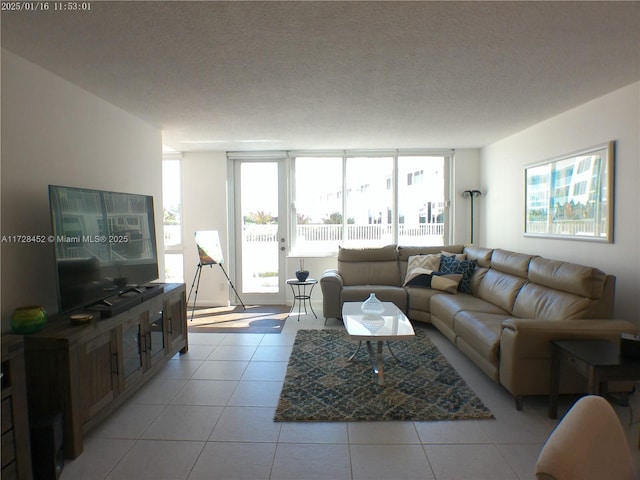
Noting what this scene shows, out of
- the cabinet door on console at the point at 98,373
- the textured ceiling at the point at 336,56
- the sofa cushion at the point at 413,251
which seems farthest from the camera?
the sofa cushion at the point at 413,251

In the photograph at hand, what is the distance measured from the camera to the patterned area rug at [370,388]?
8.09 feet

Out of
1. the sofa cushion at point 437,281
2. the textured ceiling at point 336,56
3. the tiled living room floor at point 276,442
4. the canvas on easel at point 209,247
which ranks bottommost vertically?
the tiled living room floor at point 276,442

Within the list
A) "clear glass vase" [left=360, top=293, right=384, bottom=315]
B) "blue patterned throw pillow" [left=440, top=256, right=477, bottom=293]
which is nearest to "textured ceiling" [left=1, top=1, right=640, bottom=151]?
"blue patterned throw pillow" [left=440, top=256, right=477, bottom=293]

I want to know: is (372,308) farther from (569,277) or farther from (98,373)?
(98,373)

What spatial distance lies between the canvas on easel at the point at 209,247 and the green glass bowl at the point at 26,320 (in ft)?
9.61

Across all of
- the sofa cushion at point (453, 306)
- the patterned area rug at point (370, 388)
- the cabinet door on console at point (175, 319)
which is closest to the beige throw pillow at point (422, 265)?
the sofa cushion at point (453, 306)

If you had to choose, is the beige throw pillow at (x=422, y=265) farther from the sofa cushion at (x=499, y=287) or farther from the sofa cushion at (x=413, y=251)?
the sofa cushion at (x=499, y=287)

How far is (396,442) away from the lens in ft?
7.11

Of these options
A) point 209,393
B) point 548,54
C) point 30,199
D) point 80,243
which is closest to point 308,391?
point 209,393

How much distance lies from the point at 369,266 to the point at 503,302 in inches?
75.4

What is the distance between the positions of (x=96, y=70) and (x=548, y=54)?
305cm

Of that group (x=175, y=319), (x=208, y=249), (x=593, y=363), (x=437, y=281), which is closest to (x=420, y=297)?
(x=437, y=281)

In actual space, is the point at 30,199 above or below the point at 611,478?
above

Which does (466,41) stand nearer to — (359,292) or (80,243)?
(80,243)
